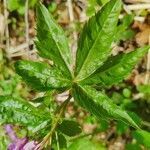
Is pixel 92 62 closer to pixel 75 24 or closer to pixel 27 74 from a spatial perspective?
pixel 27 74

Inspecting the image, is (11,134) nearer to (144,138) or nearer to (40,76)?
(40,76)

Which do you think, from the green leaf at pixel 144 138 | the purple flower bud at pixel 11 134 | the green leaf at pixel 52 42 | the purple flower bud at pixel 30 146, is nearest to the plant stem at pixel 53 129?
the purple flower bud at pixel 30 146

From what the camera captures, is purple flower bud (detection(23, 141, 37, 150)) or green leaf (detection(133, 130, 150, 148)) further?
green leaf (detection(133, 130, 150, 148))

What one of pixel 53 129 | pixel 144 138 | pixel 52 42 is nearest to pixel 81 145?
pixel 144 138

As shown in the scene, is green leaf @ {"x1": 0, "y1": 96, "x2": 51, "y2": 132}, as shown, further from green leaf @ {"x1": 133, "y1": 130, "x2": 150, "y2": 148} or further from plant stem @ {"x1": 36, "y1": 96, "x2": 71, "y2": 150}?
green leaf @ {"x1": 133, "y1": 130, "x2": 150, "y2": 148}

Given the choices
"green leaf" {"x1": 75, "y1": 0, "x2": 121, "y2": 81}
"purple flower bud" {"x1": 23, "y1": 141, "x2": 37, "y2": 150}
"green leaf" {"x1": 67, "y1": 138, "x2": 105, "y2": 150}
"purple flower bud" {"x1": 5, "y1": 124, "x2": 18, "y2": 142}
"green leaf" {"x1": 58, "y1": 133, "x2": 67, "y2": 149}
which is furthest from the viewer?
"green leaf" {"x1": 67, "y1": 138, "x2": 105, "y2": 150}

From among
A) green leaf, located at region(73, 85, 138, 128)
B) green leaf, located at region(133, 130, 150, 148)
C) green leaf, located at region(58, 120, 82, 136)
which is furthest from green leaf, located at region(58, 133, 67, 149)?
green leaf, located at region(133, 130, 150, 148)

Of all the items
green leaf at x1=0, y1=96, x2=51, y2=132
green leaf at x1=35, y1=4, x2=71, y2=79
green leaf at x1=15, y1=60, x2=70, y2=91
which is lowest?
green leaf at x1=0, y1=96, x2=51, y2=132
